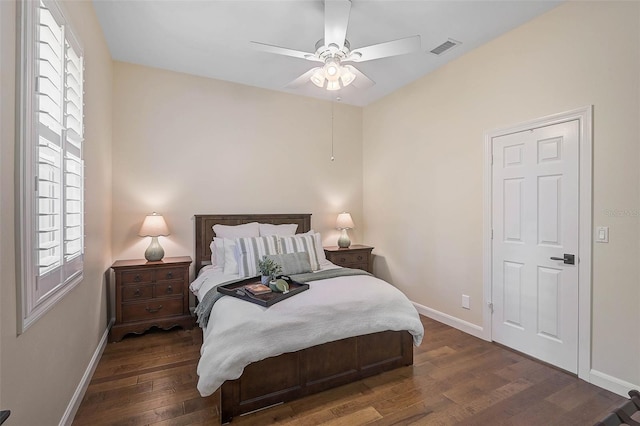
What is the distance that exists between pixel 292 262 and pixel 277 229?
980 mm

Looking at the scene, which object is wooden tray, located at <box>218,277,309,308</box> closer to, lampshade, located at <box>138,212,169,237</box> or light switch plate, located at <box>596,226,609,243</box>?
lampshade, located at <box>138,212,169,237</box>

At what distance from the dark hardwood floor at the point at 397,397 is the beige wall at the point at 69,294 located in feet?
1.10

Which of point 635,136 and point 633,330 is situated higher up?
point 635,136

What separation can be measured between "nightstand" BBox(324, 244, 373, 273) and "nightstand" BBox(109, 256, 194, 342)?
6.27ft

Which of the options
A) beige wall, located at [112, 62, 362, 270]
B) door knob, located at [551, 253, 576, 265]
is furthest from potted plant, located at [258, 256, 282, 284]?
door knob, located at [551, 253, 576, 265]

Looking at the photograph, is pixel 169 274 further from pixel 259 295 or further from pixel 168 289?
pixel 259 295

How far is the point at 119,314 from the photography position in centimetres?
320

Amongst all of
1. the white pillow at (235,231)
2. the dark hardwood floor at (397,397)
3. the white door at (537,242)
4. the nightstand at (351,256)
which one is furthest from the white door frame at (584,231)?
the white pillow at (235,231)

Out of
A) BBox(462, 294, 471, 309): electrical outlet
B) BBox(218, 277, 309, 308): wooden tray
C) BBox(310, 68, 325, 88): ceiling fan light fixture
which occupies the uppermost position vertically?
BBox(310, 68, 325, 88): ceiling fan light fixture

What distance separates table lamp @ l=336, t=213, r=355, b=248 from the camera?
4527 mm

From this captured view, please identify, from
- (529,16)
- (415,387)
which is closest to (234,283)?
(415,387)

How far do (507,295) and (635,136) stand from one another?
1.70 metres

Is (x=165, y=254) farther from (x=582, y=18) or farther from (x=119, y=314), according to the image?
(x=582, y=18)

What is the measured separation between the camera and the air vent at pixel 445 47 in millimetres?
3130
